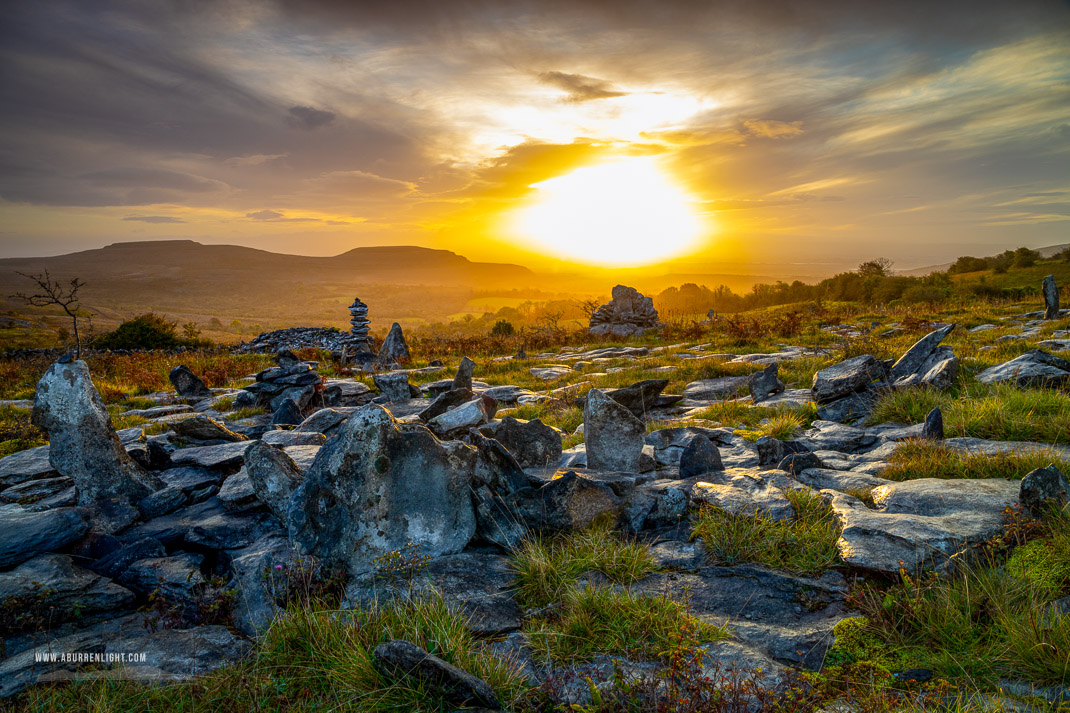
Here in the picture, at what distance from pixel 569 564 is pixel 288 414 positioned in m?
9.00

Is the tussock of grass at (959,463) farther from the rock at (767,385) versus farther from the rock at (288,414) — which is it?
the rock at (288,414)

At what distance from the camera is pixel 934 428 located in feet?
20.5

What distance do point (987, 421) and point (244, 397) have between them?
50.7ft

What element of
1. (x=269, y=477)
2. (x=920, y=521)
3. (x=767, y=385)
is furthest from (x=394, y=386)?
(x=920, y=521)

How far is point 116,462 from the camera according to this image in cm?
593

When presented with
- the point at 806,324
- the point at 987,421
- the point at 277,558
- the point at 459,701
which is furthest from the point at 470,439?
the point at 806,324

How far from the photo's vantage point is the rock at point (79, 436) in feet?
18.8

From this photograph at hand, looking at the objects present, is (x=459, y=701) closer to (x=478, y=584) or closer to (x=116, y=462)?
(x=478, y=584)

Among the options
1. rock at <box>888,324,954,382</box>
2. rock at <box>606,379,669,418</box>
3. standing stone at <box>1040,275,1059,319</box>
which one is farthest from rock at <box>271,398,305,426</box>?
standing stone at <box>1040,275,1059,319</box>

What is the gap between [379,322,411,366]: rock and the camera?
69.7 feet

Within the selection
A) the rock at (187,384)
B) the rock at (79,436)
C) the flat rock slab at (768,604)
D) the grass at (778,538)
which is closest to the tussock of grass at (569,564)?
the flat rock slab at (768,604)

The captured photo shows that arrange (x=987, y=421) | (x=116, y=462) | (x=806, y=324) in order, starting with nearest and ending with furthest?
1. (x=116, y=462)
2. (x=987, y=421)
3. (x=806, y=324)

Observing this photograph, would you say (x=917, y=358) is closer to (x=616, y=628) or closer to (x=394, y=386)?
(x=616, y=628)

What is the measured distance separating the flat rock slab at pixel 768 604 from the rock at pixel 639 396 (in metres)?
6.01
